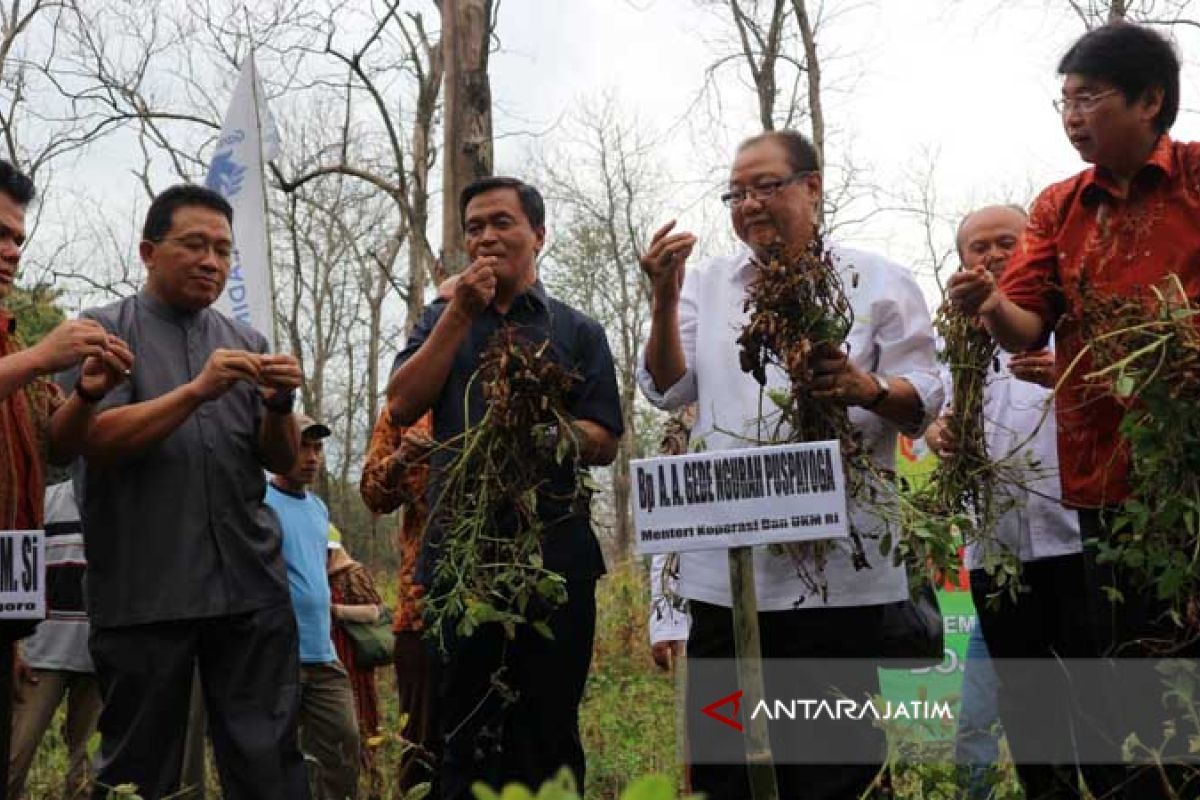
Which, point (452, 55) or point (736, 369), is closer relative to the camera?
point (736, 369)

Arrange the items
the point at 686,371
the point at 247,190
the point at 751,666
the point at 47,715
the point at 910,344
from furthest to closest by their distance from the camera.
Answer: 1. the point at 247,190
2. the point at 47,715
3. the point at 686,371
4. the point at 910,344
5. the point at 751,666

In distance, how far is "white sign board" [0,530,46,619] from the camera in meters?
3.31

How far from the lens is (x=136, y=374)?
3.74m

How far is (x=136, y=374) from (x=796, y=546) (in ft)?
5.90

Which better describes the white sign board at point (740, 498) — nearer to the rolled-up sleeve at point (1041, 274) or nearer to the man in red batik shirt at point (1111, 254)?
the man in red batik shirt at point (1111, 254)

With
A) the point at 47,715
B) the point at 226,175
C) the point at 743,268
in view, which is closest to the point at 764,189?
the point at 743,268

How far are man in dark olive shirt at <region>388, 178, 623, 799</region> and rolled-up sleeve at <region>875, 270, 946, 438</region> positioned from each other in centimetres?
71

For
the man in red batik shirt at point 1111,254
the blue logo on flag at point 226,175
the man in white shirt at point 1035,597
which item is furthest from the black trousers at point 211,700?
the blue logo on flag at point 226,175

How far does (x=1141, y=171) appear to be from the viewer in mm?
3020

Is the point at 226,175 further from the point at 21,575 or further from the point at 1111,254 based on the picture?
the point at 1111,254

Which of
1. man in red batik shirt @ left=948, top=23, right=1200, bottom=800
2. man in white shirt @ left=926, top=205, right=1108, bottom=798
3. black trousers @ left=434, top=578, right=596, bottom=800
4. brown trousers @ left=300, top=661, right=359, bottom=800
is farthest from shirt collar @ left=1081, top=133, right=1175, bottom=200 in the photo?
brown trousers @ left=300, top=661, right=359, bottom=800

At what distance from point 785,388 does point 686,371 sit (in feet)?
1.14

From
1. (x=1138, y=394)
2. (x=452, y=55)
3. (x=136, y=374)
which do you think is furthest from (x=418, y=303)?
(x=1138, y=394)

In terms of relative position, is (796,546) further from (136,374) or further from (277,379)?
Answer: (136,374)
